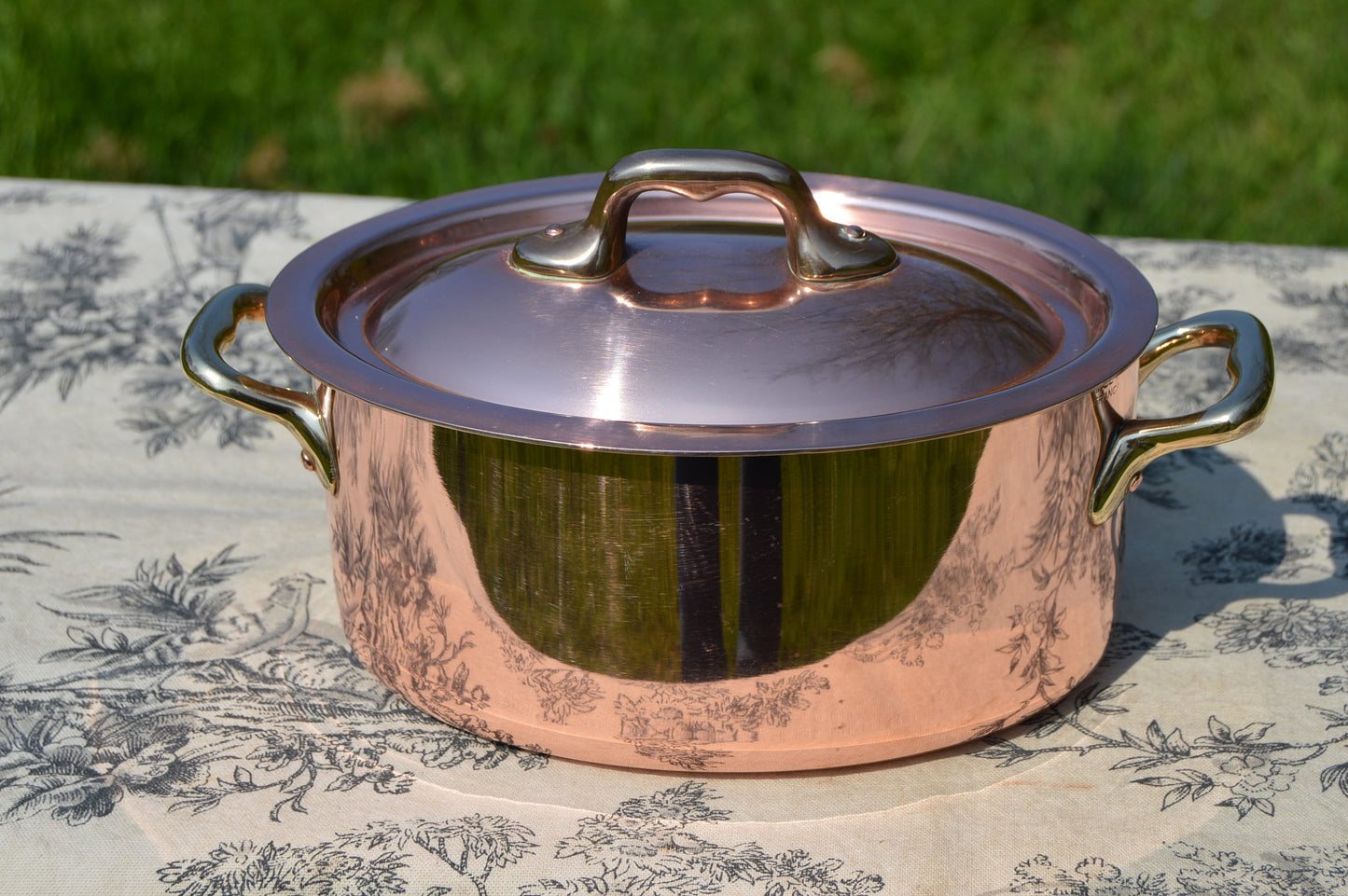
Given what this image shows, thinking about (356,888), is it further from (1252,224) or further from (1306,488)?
(1252,224)

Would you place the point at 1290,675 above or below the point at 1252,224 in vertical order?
below

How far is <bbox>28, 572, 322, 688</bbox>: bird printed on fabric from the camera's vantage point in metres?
1.06

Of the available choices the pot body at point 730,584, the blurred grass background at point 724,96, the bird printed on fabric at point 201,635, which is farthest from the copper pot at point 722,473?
the blurred grass background at point 724,96

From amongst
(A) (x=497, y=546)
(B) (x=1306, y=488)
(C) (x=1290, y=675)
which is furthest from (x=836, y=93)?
(A) (x=497, y=546)

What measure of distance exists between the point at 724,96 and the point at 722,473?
7.20 feet

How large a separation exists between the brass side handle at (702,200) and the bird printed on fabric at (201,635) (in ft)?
1.21

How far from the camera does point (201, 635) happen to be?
1.11m

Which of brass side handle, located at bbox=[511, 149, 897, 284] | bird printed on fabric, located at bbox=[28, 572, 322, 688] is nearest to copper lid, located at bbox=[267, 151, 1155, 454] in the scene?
brass side handle, located at bbox=[511, 149, 897, 284]

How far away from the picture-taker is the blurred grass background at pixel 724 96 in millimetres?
2562

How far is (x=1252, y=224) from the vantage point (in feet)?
8.14

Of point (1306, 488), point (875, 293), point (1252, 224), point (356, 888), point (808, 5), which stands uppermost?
point (808, 5)

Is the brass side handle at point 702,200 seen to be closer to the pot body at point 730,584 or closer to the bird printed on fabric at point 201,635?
the pot body at point 730,584

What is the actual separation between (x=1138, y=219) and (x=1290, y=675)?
1567mm

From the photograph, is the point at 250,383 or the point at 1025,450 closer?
the point at 1025,450
